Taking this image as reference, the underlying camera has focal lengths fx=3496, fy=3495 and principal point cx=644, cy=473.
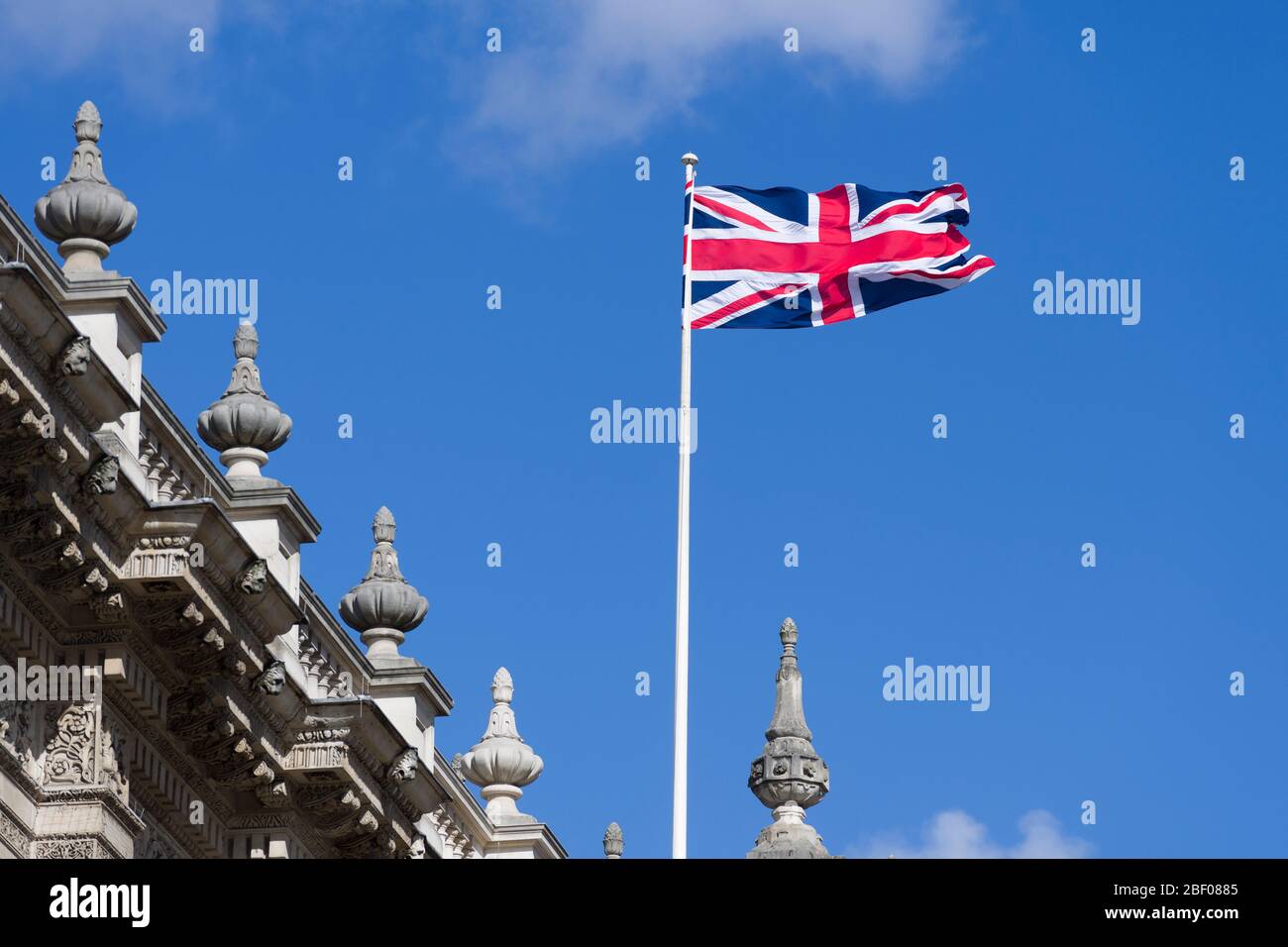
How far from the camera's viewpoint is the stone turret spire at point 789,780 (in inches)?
1560

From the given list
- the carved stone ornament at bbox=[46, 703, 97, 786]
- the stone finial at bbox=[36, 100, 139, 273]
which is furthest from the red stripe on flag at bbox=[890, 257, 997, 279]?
the carved stone ornament at bbox=[46, 703, 97, 786]

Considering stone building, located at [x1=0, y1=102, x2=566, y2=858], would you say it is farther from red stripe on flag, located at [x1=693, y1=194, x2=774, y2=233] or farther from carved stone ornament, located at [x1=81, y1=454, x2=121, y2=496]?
red stripe on flag, located at [x1=693, y1=194, x2=774, y2=233]

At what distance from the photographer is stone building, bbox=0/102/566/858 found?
26000 mm

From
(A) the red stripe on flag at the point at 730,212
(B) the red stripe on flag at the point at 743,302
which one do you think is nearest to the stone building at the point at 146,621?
(B) the red stripe on flag at the point at 743,302

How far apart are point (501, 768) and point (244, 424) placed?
8821mm

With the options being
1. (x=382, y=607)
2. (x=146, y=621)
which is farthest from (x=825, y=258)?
(x=146, y=621)

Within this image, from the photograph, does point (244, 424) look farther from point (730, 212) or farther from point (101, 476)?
point (730, 212)

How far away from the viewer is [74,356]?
25.5 meters

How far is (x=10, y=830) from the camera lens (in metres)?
26.3
